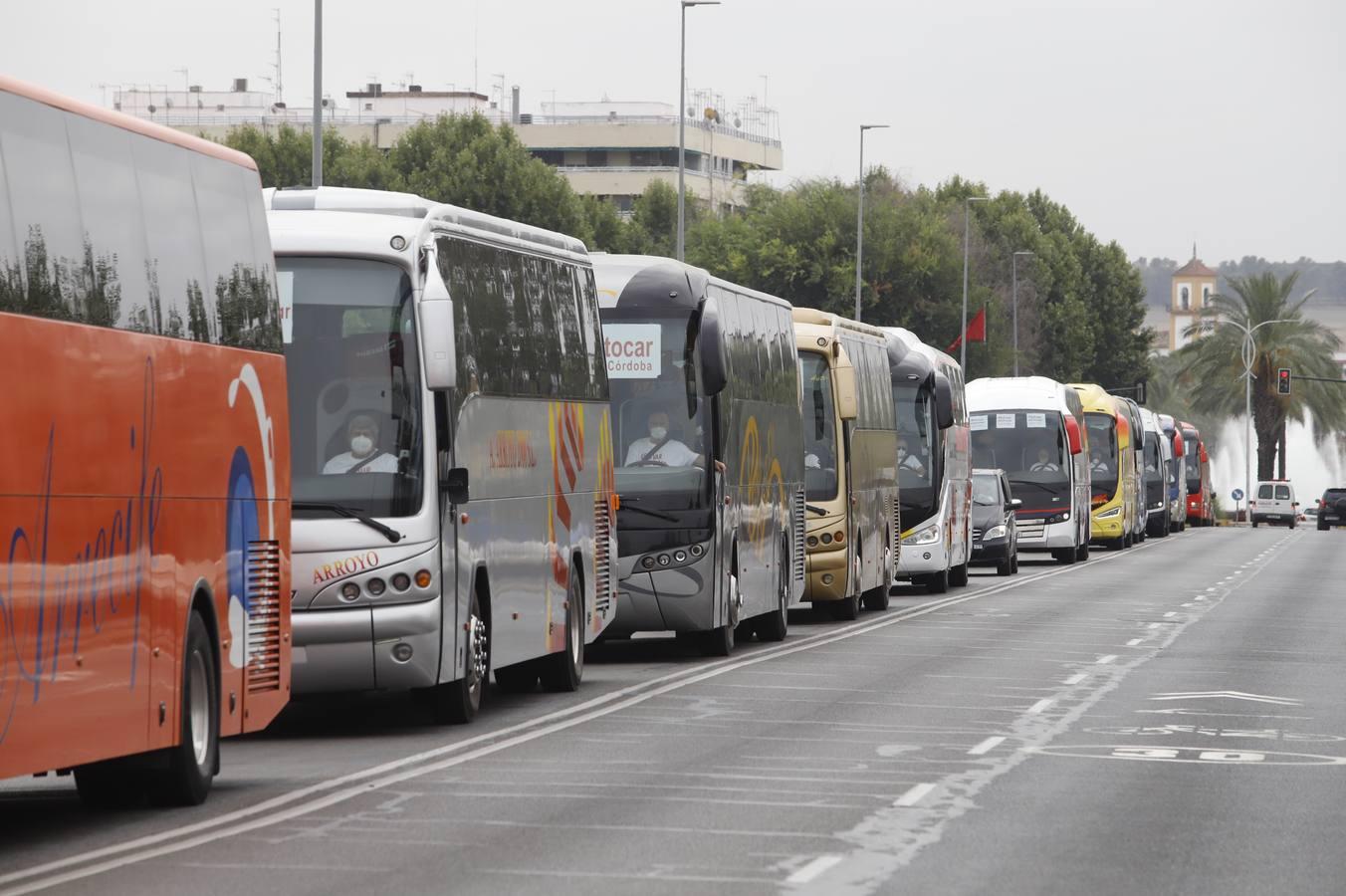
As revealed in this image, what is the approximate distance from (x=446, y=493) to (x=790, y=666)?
7.34 m

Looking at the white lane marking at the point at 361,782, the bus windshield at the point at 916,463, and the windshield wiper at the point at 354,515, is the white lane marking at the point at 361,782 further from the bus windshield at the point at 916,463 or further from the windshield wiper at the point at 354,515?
the bus windshield at the point at 916,463

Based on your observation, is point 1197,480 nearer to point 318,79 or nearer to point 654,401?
point 318,79

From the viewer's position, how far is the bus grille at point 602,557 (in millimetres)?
20641

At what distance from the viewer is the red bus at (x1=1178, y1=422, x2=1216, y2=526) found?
98.2 meters

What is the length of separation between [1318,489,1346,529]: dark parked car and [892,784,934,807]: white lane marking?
9138 cm

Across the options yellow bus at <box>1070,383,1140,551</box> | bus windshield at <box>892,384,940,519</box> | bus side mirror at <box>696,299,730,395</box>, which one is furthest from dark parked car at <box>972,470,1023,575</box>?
bus side mirror at <box>696,299,730,395</box>

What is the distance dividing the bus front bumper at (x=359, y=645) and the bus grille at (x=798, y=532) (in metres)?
12.4

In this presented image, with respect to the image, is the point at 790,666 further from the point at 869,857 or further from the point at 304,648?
the point at 869,857

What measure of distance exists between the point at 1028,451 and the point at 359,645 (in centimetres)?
3741

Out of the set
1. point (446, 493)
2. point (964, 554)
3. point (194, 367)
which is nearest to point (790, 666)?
point (446, 493)

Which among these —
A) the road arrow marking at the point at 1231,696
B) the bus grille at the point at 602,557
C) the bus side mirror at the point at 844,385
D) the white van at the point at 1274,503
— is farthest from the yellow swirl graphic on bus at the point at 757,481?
the white van at the point at 1274,503

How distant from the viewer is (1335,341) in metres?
104

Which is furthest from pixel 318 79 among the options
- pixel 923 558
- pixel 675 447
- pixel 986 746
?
pixel 986 746

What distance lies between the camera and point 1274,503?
108812 mm
